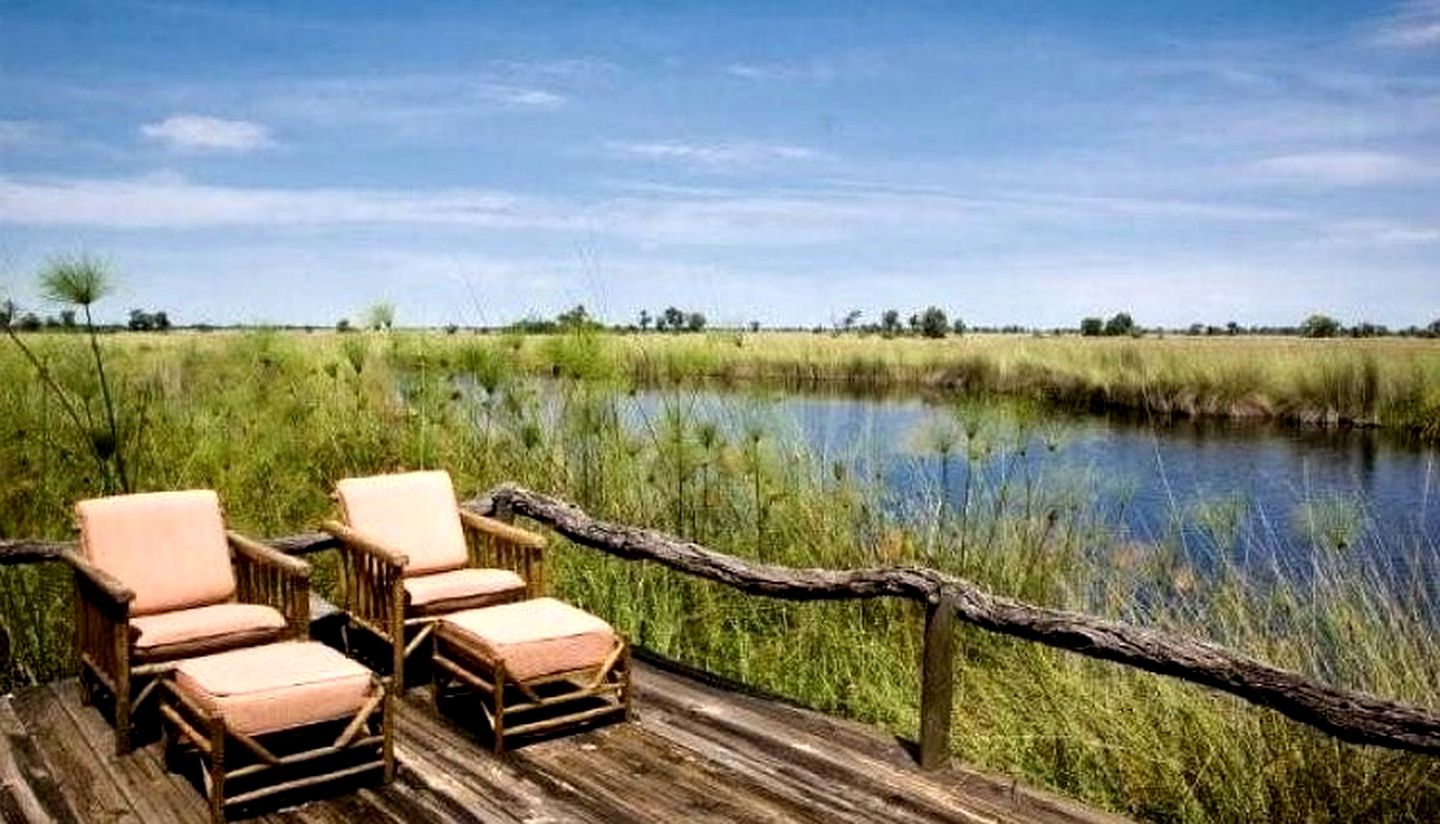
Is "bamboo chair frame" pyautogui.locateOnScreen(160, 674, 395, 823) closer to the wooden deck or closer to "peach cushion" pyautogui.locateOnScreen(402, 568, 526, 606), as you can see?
the wooden deck

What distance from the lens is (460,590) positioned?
4668 millimetres

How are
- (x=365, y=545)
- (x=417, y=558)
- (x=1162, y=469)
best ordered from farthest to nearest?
(x=1162, y=469), (x=417, y=558), (x=365, y=545)

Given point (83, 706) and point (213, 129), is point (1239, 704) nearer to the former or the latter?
point (83, 706)

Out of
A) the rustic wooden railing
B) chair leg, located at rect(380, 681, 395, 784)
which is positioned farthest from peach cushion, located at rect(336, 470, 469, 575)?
chair leg, located at rect(380, 681, 395, 784)

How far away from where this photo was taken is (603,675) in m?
4.16

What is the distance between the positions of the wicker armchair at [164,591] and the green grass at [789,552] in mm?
1114

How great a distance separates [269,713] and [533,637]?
94cm

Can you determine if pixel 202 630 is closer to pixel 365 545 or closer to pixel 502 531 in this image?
pixel 365 545

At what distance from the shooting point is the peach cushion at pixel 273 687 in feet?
11.2

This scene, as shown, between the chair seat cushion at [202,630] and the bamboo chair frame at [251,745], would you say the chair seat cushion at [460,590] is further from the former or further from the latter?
the bamboo chair frame at [251,745]

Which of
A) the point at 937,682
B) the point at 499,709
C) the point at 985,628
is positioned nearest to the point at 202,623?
the point at 499,709

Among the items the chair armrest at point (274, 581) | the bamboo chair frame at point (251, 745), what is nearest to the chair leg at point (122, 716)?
the bamboo chair frame at point (251, 745)

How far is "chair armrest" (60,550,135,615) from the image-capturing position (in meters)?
3.69

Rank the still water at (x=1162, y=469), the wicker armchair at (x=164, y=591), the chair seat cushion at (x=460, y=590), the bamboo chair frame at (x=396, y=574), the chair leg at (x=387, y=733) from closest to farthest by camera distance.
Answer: the chair leg at (x=387, y=733) → the wicker armchair at (x=164, y=591) → the bamboo chair frame at (x=396, y=574) → the chair seat cushion at (x=460, y=590) → the still water at (x=1162, y=469)
